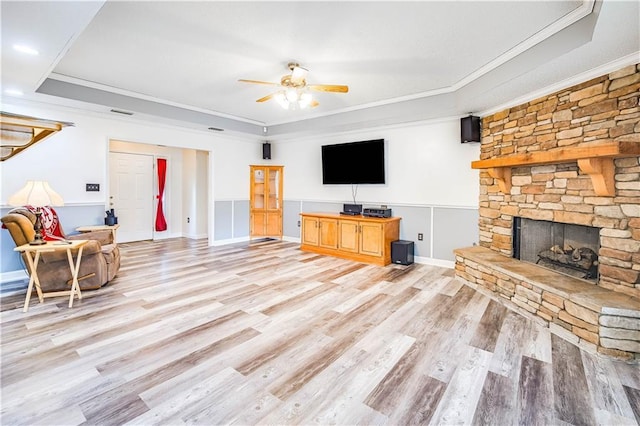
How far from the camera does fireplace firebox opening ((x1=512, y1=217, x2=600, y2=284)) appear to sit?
3.12 metres

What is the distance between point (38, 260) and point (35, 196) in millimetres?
773

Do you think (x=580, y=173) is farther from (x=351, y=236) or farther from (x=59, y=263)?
(x=59, y=263)

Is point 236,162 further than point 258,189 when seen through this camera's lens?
No

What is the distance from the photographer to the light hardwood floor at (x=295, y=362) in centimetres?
176

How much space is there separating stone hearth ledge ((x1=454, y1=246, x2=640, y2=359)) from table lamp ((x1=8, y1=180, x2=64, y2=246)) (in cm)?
488

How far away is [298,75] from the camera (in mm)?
3328

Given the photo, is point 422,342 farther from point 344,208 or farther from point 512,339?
point 344,208

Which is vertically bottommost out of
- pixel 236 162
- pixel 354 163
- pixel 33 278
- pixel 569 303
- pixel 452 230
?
pixel 569 303

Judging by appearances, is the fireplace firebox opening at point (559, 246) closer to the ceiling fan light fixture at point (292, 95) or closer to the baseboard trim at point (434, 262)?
the baseboard trim at point (434, 262)

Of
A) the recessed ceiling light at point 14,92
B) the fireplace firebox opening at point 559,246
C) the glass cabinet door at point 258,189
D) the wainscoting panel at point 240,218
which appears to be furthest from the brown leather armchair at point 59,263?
the fireplace firebox opening at point 559,246

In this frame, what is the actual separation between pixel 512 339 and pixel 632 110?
224 centimetres

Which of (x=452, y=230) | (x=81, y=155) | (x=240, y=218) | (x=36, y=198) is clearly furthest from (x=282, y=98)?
(x=240, y=218)

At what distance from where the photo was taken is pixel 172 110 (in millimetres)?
5156

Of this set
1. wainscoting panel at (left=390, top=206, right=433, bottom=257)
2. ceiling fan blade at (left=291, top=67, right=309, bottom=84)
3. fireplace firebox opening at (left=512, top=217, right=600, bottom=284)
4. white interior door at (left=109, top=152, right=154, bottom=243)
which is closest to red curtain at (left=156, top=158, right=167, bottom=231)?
white interior door at (left=109, top=152, right=154, bottom=243)
